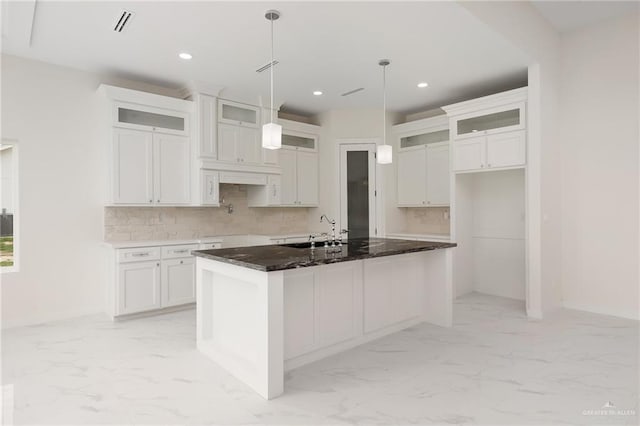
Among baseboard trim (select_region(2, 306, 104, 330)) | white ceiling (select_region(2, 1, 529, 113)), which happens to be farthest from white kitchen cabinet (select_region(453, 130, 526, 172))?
baseboard trim (select_region(2, 306, 104, 330))

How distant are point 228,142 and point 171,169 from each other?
34.0 inches

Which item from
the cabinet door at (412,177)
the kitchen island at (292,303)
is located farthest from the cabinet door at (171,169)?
the cabinet door at (412,177)

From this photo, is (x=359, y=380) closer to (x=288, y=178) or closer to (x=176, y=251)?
(x=176, y=251)

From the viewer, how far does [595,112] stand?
456 cm

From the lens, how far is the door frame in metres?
6.19

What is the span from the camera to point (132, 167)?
4.50 m

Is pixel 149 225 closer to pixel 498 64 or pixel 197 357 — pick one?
pixel 197 357

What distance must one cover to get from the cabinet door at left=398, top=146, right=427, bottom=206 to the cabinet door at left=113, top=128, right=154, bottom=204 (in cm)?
382

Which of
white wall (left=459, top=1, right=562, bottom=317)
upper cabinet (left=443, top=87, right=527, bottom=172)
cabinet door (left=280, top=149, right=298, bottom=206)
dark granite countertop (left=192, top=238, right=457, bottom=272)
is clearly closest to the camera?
dark granite countertop (left=192, top=238, right=457, bottom=272)

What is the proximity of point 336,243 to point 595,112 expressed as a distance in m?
3.60

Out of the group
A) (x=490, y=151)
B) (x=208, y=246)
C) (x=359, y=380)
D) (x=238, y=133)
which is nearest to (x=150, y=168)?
(x=208, y=246)

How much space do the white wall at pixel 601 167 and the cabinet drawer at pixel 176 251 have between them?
480 cm

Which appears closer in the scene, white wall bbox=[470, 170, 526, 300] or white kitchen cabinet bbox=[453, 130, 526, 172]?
white kitchen cabinet bbox=[453, 130, 526, 172]

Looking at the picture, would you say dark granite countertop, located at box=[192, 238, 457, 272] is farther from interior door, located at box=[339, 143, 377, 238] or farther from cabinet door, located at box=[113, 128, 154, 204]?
interior door, located at box=[339, 143, 377, 238]
